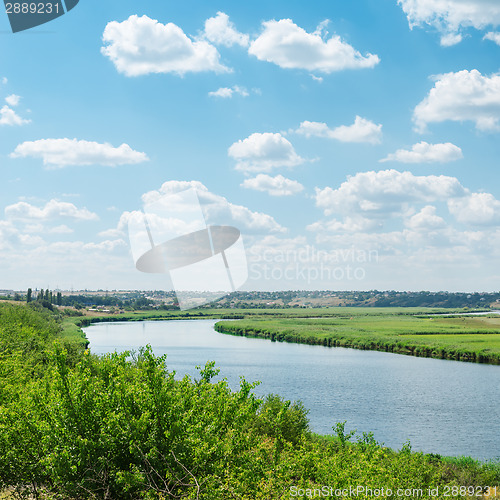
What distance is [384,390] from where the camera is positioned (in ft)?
155

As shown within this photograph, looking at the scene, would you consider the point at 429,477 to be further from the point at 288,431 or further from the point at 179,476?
the point at 179,476

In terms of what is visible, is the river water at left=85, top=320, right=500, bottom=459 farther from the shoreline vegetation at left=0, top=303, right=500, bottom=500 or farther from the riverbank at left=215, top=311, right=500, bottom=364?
the shoreline vegetation at left=0, top=303, right=500, bottom=500

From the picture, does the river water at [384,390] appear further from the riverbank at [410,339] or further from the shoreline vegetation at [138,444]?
the shoreline vegetation at [138,444]

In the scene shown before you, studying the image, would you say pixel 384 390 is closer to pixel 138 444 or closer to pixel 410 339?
pixel 138 444

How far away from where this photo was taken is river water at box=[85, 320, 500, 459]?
108 ft

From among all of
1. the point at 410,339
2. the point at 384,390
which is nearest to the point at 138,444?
the point at 384,390

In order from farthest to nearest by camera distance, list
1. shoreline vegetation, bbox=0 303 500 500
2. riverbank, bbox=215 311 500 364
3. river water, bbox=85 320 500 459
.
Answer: riverbank, bbox=215 311 500 364 → river water, bbox=85 320 500 459 → shoreline vegetation, bbox=0 303 500 500

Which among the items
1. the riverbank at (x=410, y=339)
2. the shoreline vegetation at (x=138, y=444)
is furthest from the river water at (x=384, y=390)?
the shoreline vegetation at (x=138, y=444)

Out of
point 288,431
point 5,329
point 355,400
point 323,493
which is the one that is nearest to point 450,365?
point 355,400

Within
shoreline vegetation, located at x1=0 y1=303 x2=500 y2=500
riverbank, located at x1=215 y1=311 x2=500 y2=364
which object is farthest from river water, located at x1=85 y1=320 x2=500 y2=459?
→ shoreline vegetation, located at x1=0 y1=303 x2=500 y2=500

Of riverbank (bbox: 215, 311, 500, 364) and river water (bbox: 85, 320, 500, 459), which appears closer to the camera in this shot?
river water (bbox: 85, 320, 500, 459)

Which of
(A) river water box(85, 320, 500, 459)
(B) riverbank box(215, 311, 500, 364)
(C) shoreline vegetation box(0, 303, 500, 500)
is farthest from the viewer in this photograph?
(B) riverbank box(215, 311, 500, 364)

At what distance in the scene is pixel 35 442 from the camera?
42.5ft

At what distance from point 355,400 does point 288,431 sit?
19.0 metres
